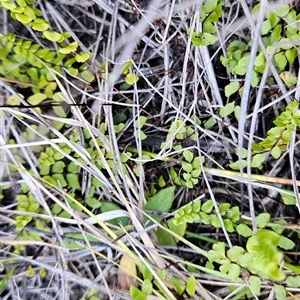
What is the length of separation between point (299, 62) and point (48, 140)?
27.1 inches

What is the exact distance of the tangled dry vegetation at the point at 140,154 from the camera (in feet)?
3.61

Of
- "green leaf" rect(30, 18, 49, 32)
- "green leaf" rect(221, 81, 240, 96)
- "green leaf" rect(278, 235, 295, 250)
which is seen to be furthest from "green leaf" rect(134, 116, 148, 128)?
"green leaf" rect(278, 235, 295, 250)

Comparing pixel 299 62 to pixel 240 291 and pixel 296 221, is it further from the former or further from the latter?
pixel 240 291

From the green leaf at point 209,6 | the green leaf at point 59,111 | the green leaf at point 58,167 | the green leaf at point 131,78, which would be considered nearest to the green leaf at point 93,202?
the green leaf at point 58,167

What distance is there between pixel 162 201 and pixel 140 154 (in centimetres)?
15

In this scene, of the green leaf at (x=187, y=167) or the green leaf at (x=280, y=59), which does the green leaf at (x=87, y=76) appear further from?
the green leaf at (x=280, y=59)

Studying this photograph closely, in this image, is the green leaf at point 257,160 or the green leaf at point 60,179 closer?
the green leaf at point 257,160

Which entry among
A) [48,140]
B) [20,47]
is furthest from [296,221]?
[20,47]

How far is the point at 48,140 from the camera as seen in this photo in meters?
1.20

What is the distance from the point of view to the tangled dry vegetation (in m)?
1.10

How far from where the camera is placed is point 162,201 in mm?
1211

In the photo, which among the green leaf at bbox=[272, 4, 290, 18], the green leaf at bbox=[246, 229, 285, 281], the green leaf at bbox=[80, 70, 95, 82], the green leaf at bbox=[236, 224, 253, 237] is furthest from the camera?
the green leaf at bbox=[80, 70, 95, 82]

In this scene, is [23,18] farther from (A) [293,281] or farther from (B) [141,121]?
(A) [293,281]

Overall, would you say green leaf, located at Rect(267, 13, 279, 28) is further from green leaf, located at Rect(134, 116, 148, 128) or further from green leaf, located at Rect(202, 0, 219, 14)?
green leaf, located at Rect(134, 116, 148, 128)
